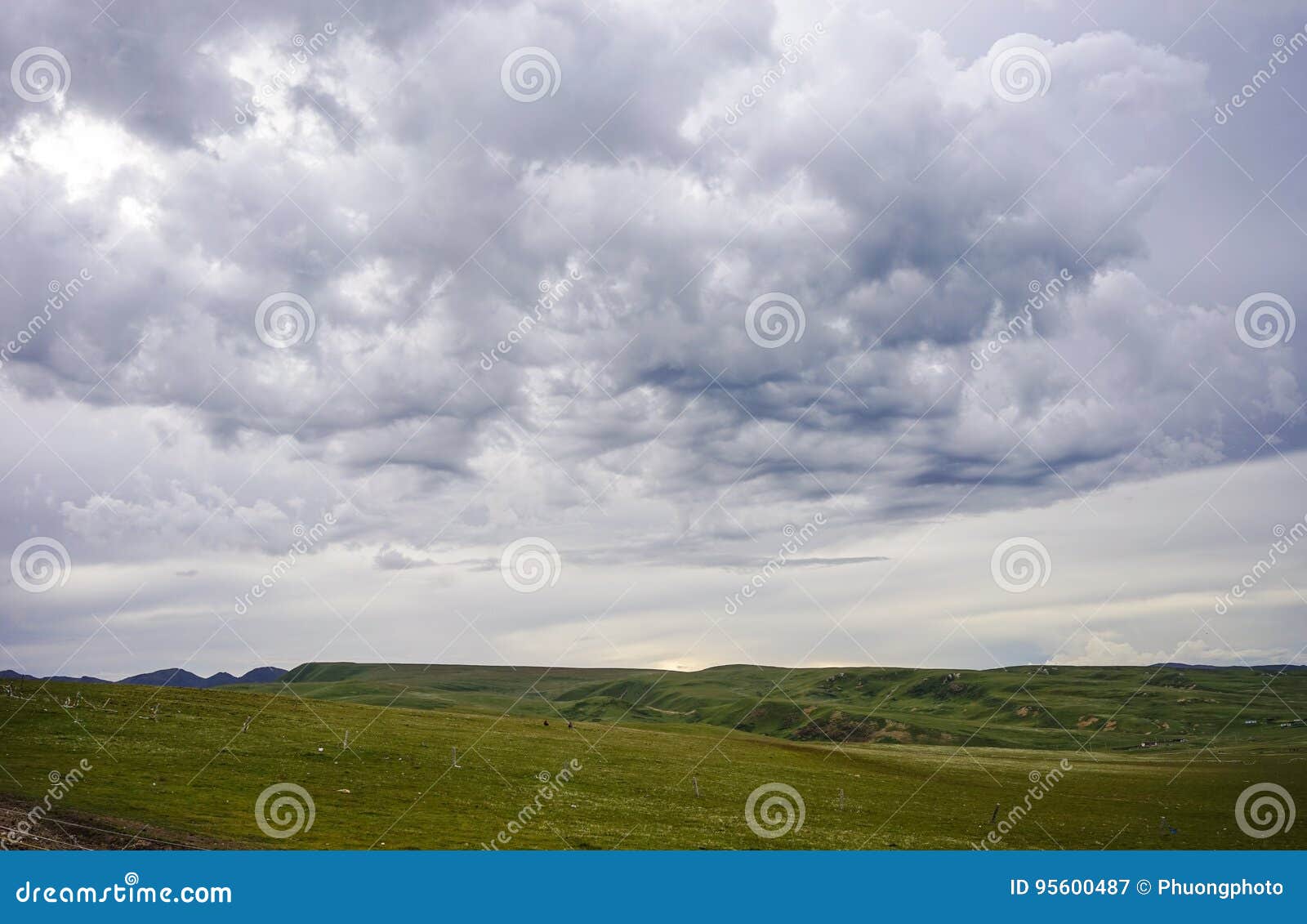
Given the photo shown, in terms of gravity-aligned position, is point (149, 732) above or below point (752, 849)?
above

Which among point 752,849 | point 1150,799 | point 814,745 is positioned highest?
point 814,745

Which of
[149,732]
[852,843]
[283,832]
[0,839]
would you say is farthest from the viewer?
[149,732]

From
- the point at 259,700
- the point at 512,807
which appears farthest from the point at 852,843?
the point at 259,700

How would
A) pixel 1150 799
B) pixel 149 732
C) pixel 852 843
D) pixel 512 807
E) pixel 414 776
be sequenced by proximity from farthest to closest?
pixel 1150 799 < pixel 149 732 < pixel 414 776 < pixel 512 807 < pixel 852 843

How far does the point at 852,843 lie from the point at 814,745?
66332mm

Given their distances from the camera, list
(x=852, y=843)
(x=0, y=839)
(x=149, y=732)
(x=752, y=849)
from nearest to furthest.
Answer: (x=0, y=839)
(x=752, y=849)
(x=852, y=843)
(x=149, y=732)

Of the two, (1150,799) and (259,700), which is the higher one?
(259,700)

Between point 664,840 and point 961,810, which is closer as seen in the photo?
point 664,840

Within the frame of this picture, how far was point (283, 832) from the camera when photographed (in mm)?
41562

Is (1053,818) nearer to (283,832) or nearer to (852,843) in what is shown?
(852,843)

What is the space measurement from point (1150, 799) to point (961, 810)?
26656 mm

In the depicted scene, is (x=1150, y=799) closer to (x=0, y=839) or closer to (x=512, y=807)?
(x=512, y=807)

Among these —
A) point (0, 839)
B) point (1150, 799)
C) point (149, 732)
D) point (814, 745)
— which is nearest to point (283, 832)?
point (0, 839)

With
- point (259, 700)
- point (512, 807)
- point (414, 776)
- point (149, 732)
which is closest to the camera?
point (512, 807)
